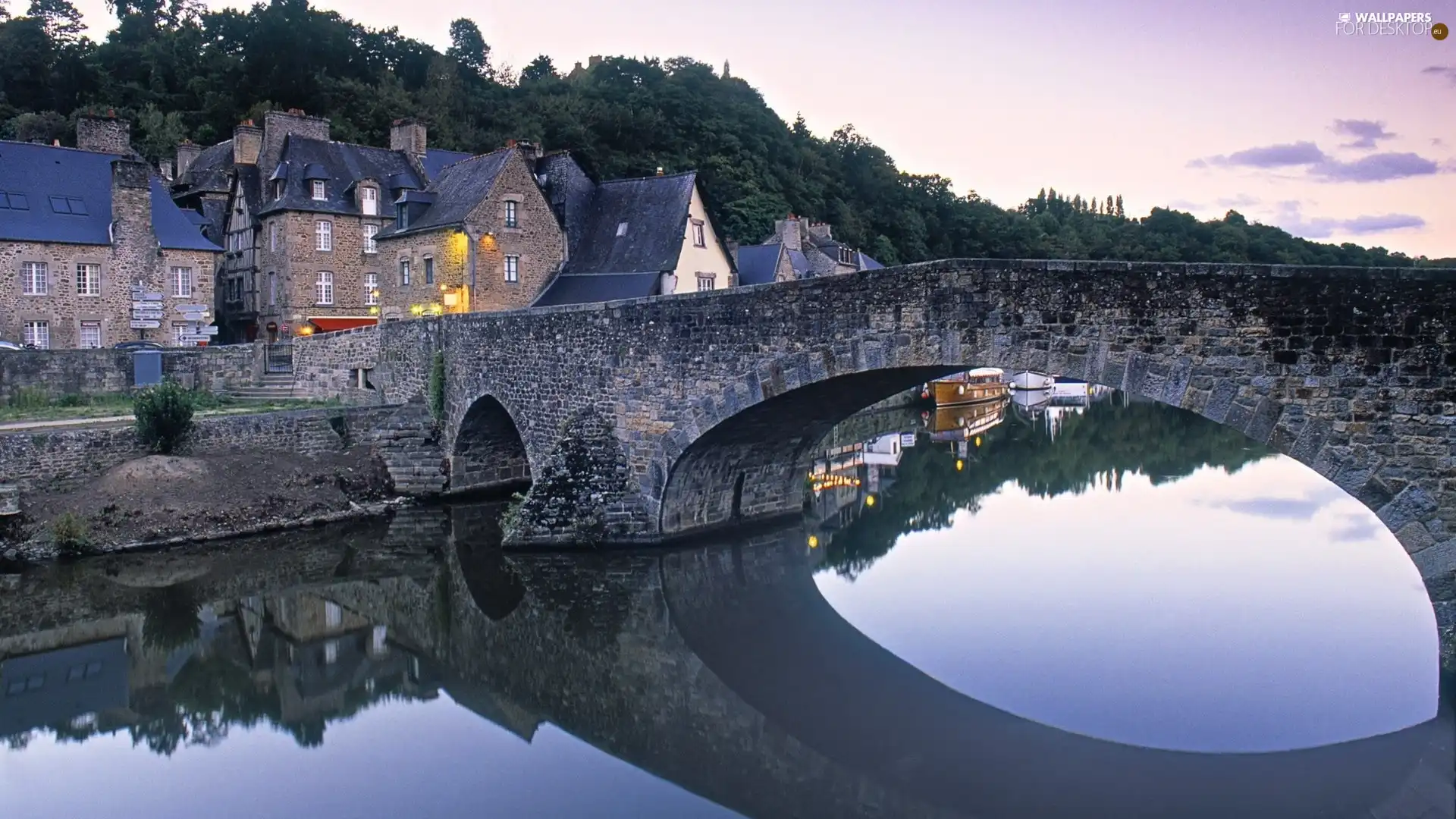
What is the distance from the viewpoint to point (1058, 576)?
545 inches

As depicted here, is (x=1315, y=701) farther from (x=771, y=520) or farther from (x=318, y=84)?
(x=318, y=84)

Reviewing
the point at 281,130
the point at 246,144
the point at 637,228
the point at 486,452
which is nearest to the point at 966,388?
the point at 637,228

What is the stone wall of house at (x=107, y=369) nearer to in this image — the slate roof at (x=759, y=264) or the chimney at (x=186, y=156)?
the slate roof at (x=759, y=264)

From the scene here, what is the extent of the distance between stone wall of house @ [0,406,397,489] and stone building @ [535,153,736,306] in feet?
20.2

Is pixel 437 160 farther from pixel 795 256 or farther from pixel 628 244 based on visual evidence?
pixel 628 244

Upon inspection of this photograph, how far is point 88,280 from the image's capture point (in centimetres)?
2623

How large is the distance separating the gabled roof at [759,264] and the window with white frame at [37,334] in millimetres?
17251

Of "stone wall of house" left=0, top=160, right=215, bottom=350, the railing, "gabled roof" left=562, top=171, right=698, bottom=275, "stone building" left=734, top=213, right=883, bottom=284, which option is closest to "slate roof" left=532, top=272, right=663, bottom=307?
"gabled roof" left=562, top=171, right=698, bottom=275

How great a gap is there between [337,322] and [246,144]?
23.7 ft

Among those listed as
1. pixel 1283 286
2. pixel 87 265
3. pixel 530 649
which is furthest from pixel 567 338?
pixel 87 265

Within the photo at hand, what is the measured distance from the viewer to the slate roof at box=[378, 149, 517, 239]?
24016 mm

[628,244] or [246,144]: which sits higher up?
[246,144]

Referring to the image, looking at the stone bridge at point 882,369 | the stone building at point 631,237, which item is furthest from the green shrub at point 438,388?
the stone building at point 631,237

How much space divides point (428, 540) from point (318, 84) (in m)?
35.6
